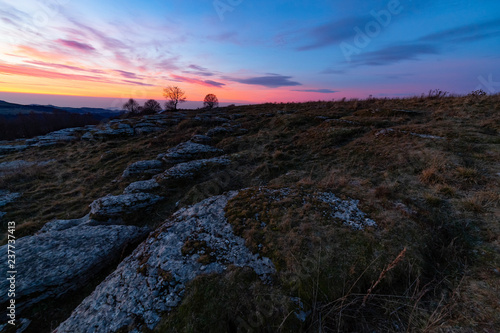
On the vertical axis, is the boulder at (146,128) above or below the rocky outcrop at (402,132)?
below

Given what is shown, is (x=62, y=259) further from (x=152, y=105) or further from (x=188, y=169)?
(x=152, y=105)

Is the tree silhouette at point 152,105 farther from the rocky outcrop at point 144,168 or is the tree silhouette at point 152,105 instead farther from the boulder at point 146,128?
the rocky outcrop at point 144,168

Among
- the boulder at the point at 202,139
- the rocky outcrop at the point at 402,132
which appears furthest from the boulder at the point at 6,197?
the rocky outcrop at the point at 402,132

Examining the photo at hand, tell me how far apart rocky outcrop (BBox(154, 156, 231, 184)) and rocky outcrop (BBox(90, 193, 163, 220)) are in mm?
1725

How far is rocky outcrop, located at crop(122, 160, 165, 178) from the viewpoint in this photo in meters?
13.4

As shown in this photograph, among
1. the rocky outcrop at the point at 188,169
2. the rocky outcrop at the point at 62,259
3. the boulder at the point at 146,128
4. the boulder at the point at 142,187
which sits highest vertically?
the boulder at the point at 146,128

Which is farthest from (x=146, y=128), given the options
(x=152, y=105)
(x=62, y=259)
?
(x=152, y=105)

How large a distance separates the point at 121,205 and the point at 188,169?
163 inches

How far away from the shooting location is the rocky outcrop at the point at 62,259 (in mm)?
4777

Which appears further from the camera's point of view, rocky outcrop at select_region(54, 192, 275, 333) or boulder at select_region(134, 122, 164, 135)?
boulder at select_region(134, 122, 164, 135)

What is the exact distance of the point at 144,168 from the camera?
45.6 ft

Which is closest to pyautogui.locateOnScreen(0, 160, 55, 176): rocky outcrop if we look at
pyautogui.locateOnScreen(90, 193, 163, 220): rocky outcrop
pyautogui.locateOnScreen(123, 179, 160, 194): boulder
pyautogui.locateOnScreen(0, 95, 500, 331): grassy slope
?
pyautogui.locateOnScreen(0, 95, 500, 331): grassy slope

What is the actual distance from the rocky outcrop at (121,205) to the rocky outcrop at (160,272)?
3.89m

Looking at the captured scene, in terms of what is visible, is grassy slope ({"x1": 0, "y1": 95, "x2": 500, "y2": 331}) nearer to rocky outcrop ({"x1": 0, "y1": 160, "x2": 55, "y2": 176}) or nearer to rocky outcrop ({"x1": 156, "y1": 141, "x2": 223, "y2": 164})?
rocky outcrop ({"x1": 156, "y1": 141, "x2": 223, "y2": 164})
